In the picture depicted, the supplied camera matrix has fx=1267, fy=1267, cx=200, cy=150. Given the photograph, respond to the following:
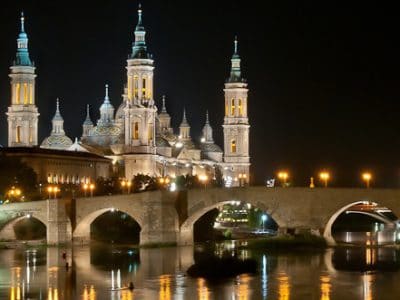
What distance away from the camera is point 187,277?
201 feet

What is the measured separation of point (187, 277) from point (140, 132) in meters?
61.6

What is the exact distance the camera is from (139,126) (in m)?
122

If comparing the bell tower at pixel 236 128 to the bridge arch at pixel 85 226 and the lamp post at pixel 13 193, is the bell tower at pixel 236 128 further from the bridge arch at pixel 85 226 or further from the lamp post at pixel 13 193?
the bridge arch at pixel 85 226

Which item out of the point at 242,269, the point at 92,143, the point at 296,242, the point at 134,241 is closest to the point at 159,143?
the point at 92,143

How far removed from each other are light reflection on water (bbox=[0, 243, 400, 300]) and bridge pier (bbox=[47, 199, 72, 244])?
5.54 meters

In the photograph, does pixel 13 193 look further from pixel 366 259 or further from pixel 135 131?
pixel 366 259

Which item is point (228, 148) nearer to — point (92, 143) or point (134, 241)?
point (92, 143)

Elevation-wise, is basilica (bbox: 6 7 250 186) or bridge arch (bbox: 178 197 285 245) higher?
basilica (bbox: 6 7 250 186)

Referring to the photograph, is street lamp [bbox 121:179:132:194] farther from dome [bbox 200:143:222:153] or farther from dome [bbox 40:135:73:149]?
dome [bbox 200:143:222:153]

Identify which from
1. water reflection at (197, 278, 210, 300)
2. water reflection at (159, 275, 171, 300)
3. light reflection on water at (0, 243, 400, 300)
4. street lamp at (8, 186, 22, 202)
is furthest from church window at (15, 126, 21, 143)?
water reflection at (197, 278, 210, 300)

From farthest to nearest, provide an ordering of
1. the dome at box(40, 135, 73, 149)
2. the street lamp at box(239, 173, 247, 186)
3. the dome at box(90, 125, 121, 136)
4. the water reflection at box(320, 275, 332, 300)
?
the street lamp at box(239, 173, 247, 186) < the dome at box(40, 135, 73, 149) < the dome at box(90, 125, 121, 136) < the water reflection at box(320, 275, 332, 300)

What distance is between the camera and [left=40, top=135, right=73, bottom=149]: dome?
137375 millimetres

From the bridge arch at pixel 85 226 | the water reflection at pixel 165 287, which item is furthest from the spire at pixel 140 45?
the water reflection at pixel 165 287

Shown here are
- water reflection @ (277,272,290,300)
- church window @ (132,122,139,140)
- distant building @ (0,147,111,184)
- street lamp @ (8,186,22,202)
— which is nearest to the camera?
water reflection @ (277,272,290,300)
